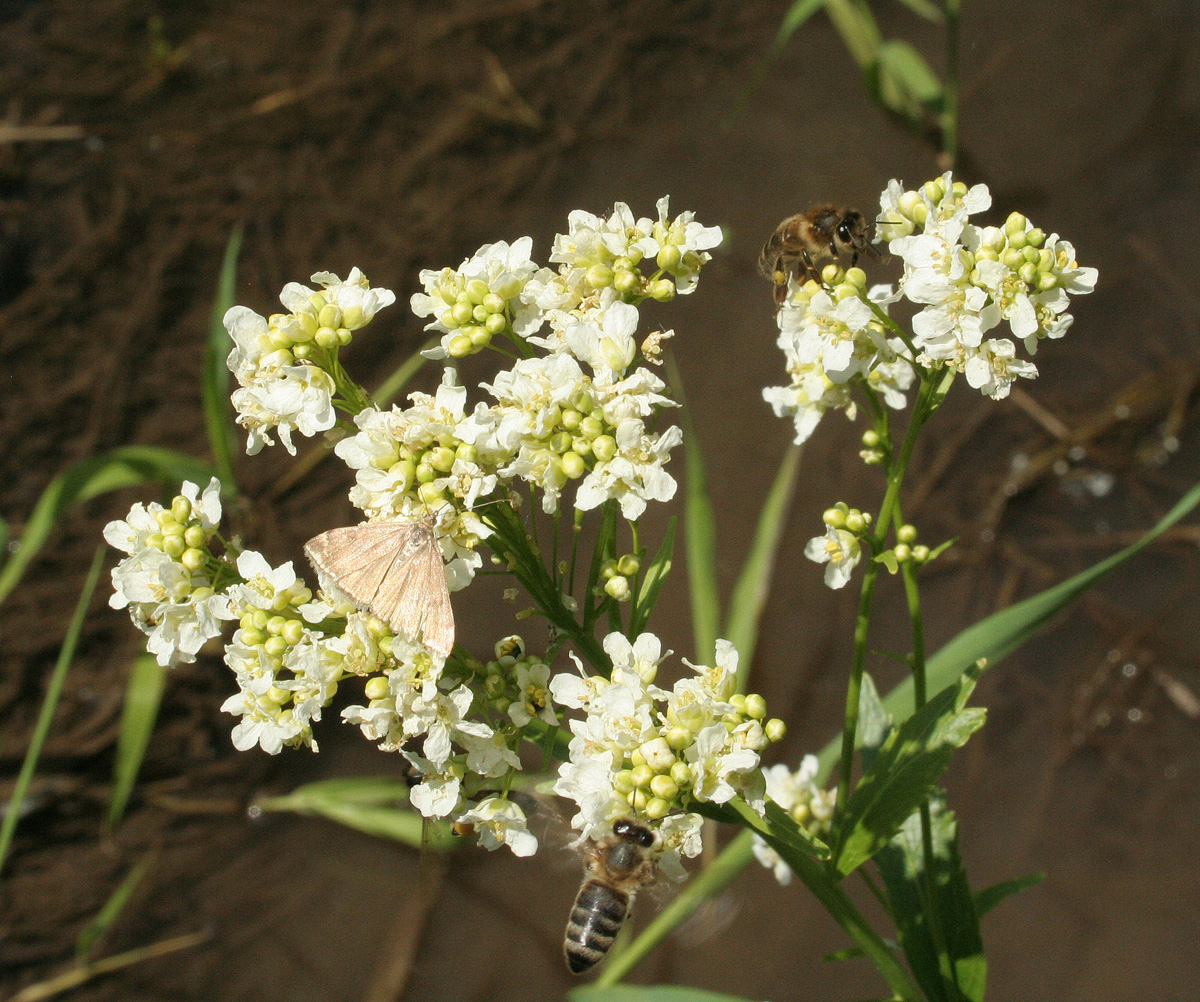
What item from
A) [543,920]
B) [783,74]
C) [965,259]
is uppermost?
[783,74]

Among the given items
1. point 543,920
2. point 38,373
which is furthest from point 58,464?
point 543,920

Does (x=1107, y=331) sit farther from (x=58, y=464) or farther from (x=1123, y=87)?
(x=58, y=464)

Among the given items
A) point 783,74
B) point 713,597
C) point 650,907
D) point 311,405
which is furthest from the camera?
point 783,74

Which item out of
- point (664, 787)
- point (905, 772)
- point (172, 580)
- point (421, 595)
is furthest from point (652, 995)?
point (172, 580)

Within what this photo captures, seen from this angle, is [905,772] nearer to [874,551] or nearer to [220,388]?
[874,551]

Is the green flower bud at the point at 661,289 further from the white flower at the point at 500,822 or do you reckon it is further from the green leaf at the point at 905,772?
the white flower at the point at 500,822

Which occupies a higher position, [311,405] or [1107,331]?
[1107,331]

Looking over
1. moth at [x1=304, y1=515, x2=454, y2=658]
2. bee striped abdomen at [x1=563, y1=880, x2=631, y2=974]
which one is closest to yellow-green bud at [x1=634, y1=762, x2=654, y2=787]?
moth at [x1=304, y1=515, x2=454, y2=658]

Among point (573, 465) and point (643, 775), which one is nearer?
point (643, 775)
